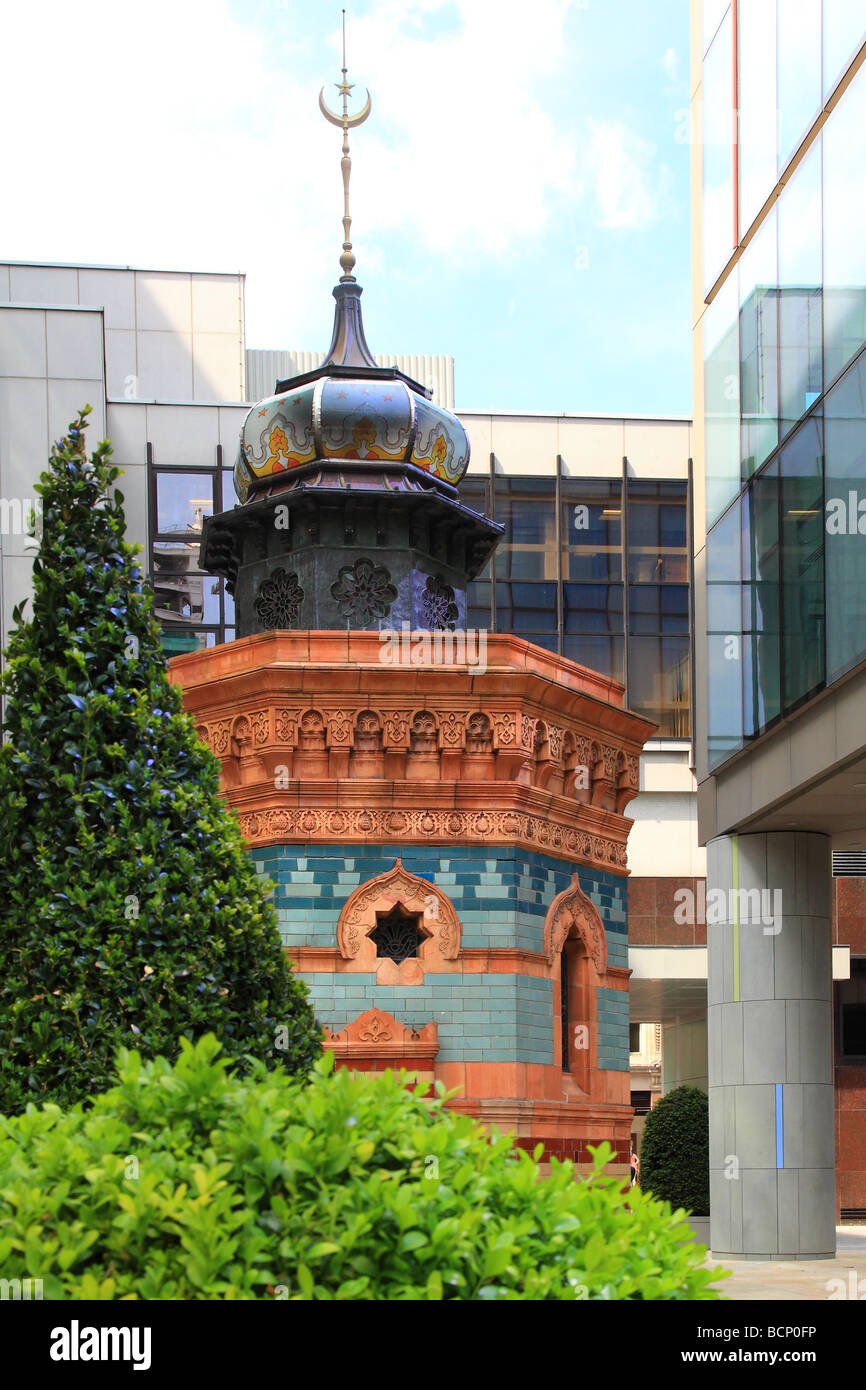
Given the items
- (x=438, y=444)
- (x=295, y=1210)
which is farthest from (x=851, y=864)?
(x=295, y=1210)

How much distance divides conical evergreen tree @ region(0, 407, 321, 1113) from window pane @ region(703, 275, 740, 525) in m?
14.2

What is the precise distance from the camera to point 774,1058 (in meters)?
21.9

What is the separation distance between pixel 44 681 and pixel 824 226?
43.1ft

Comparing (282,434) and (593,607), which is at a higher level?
(593,607)

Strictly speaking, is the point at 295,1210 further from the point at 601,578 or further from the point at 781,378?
the point at 601,578

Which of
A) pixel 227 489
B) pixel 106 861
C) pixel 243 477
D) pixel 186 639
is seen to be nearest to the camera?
pixel 106 861

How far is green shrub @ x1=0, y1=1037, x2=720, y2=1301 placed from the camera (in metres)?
5.56

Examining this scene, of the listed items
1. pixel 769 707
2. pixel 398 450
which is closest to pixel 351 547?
pixel 398 450

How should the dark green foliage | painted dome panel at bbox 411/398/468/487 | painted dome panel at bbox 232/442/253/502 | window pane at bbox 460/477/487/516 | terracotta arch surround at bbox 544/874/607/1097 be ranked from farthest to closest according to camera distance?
window pane at bbox 460/477/487/516 → the dark green foliage → painted dome panel at bbox 232/442/253/502 → painted dome panel at bbox 411/398/468/487 → terracotta arch surround at bbox 544/874/607/1097

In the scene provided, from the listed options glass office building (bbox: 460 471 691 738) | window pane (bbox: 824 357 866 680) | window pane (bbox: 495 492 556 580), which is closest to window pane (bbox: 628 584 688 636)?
glass office building (bbox: 460 471 691 738)

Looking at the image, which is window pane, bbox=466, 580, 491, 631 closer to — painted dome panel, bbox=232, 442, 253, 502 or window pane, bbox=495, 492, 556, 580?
window pane, bbox=495, 492, 556, 580

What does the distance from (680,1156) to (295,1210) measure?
87.0 ft

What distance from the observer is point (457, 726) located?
1689 centimetres
